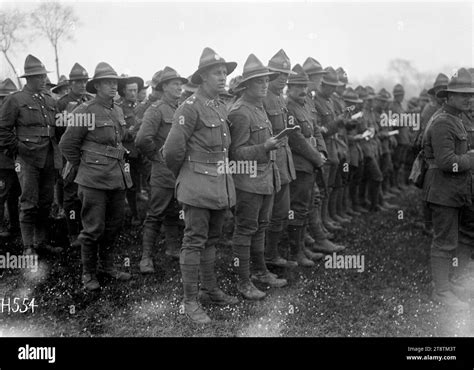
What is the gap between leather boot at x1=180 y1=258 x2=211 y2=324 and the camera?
510 cm

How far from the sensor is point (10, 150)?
650cm

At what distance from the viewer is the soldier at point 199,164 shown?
5.04 m

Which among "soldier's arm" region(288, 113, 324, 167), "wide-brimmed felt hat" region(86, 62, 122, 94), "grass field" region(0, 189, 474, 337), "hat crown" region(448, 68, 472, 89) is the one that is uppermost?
"wide-brimmed felt hat" region(86, 62, 122, 94)

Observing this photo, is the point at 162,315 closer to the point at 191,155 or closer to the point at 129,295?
the point at 129,295

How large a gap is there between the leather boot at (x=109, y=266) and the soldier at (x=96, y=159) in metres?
0.26

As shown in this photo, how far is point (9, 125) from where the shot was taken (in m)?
6.51

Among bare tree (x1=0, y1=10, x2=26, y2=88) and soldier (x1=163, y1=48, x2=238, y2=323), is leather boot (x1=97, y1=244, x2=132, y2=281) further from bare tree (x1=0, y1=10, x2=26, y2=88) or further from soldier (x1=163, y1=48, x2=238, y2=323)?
bare tree (x1=0, y1=10, x2=26, y2=88)

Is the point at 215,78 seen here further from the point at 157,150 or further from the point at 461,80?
the point at 461,80

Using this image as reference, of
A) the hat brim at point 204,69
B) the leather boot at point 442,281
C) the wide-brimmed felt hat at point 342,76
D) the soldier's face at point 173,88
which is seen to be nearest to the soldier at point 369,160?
the wide-brimmed felt hat at point 342,76

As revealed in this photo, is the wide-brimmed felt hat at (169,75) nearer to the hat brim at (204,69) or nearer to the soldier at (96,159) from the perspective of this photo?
the soldier at (96,159)

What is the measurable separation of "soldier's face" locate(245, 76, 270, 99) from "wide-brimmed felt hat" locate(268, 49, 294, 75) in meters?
0.70

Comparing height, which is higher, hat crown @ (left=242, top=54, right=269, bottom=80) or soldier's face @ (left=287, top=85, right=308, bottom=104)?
hat crown @ (left=242, top=54, right=269, bottom=80)

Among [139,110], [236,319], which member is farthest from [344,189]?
[236,319]

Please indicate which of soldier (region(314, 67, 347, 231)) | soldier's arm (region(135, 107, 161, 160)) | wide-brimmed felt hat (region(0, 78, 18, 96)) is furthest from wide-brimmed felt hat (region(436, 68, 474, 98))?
wide-brimmed felt hat (region(0, 78, 18, 96))
